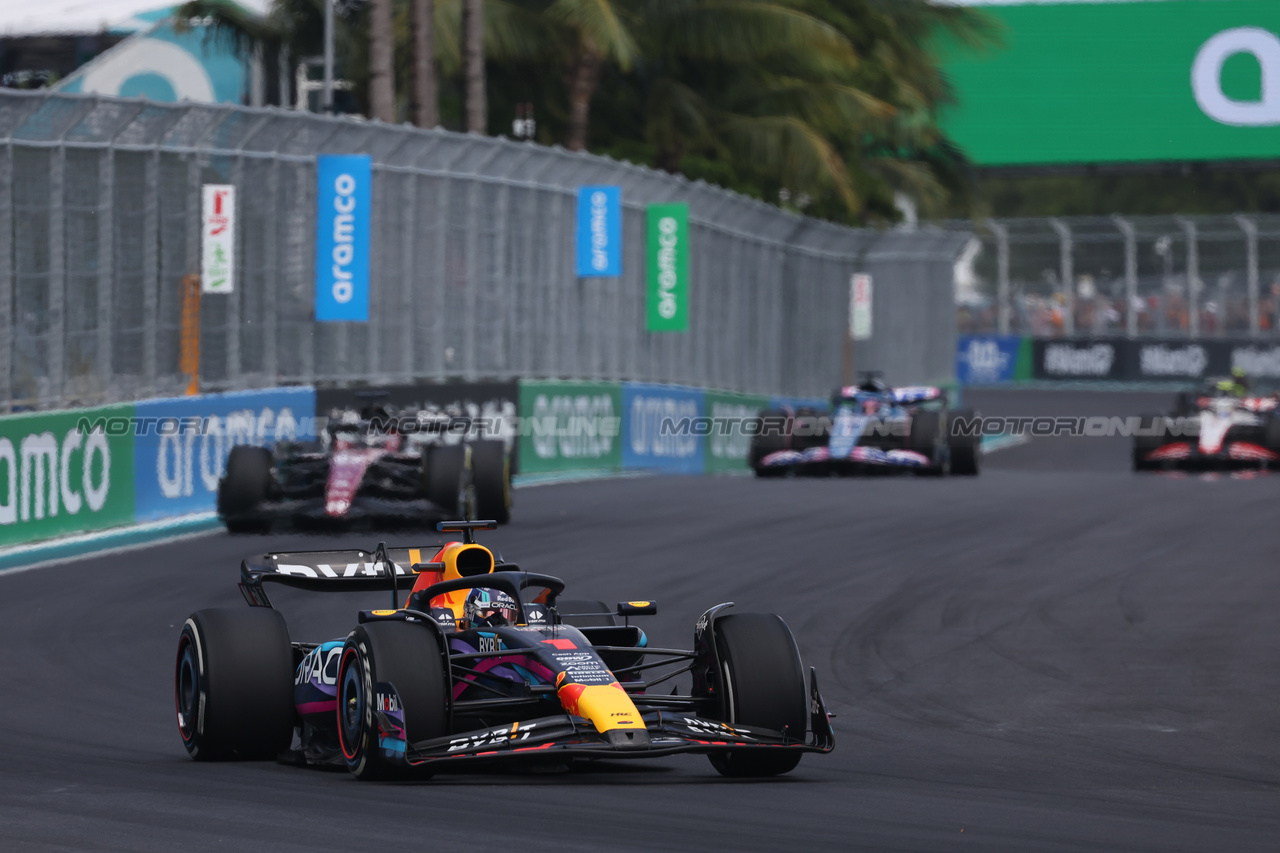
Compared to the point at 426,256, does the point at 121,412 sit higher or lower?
lower

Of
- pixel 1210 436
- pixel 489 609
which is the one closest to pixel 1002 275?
pixel 1210 436

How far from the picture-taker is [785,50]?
34.6 meters

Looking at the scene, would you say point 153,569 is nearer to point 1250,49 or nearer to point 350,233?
point 350,233

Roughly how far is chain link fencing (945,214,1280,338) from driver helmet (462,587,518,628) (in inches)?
1510

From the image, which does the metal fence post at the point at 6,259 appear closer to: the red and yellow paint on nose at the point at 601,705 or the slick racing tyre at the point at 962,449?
the red and yellow paint on nose at the point at 601,705

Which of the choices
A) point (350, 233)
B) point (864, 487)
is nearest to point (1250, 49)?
point (864, 487)

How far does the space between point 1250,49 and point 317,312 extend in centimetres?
3472

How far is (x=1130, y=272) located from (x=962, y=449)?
24072 millimetres

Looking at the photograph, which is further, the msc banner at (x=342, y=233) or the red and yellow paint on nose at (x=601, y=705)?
the msc banner at (x=342, y=233)

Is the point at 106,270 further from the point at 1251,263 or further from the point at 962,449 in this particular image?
the point at 1251,263

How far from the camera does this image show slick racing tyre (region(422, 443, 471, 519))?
625 inches

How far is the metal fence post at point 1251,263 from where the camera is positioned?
149ft

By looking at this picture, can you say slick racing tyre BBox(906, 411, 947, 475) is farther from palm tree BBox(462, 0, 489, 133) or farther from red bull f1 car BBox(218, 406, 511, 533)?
red bull f1 car BBox(218, 406, 511, 533)

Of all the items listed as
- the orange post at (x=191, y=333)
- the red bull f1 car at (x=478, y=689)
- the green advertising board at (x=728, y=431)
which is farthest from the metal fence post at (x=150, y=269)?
the green advertising board at (x=728, y=431)
